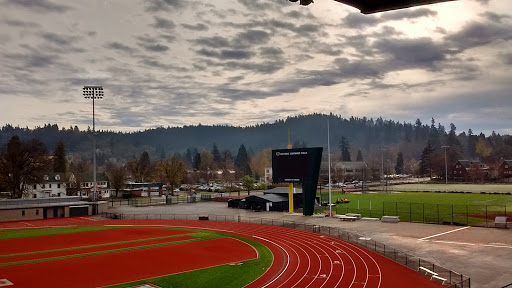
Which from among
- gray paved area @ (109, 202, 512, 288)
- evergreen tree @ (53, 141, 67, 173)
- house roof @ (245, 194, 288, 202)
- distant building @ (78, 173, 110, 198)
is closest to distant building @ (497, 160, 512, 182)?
house roof @ (245, 194, 288, 202)

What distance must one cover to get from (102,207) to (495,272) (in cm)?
6564

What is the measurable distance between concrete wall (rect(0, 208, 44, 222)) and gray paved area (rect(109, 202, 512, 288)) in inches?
1639

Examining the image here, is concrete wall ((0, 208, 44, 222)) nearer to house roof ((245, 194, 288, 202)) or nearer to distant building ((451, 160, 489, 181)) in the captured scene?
house roof ((245, 194, 288, 202))

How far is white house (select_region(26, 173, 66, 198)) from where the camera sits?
4242 inches

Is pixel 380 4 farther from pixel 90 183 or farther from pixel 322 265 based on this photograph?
pixel 90 183

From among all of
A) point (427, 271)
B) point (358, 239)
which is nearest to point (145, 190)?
point (358, 239)

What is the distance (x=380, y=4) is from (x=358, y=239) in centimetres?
3226

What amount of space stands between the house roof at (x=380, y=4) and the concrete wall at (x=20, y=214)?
232 ft

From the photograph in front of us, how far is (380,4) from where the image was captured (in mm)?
13680

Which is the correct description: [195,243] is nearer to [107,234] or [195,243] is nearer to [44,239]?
[107,234]

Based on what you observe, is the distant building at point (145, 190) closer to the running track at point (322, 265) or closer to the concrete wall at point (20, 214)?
the concrete wall at point (20, 214)

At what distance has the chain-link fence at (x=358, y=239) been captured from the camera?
27.5 metres

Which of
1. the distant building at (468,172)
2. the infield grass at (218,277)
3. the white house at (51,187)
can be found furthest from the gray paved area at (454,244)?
the distant building at (468,172)

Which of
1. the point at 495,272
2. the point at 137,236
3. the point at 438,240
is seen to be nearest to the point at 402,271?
the point at 495,272
